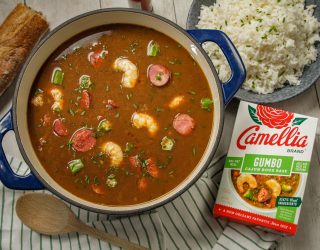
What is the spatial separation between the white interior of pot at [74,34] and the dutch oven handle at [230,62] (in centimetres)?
5

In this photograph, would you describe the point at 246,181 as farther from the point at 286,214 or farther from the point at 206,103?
the point at 206,103

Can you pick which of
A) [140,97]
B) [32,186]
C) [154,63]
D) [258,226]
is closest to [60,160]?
[32,186]

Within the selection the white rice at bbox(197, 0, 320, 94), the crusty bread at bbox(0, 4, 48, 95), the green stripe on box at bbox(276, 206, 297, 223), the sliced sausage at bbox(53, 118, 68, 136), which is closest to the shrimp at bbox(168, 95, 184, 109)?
the sliced sausage at bbox(53, 118, 68, 136)

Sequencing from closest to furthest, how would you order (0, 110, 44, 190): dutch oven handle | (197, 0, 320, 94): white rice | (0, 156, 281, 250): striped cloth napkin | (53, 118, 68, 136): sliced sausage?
(0, 110, 44, 190): dutch oven handle < (53, 118, 68, 136): sliced sausage < (0, 156, 281, 250): striped cloth napkin < (197, 0, 320, 94): white rice

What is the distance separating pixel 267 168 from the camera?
2219mm

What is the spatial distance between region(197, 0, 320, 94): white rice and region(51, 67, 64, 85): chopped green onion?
2.73 ft

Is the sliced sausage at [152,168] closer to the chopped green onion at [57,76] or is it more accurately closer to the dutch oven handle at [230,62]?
the dutch oven handle at [230,62]

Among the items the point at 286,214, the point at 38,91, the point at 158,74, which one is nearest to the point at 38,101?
the point at 38,91

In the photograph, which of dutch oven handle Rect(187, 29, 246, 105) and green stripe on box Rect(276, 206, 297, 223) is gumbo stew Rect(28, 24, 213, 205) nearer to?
dutch oven handle Rect(187, 29, 246, 105)

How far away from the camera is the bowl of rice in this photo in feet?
7.89

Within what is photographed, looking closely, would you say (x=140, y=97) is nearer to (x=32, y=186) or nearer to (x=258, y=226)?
(x=32, y=186)

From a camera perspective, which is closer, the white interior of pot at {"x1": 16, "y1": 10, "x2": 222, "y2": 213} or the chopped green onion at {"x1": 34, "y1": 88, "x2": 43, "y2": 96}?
the white interior of pot at {"x1": 16, "y1": 10, "x2": 222, "y2": 213}

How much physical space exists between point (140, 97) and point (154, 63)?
0.15 m

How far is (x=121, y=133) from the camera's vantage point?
6.59 ft
